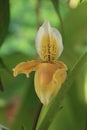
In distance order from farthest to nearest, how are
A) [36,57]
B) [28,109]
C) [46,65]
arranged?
[36,57] → [28,109] → [46,65]

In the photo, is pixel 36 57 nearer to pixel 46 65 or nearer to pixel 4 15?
pixel 4 15

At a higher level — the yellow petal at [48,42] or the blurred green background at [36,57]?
the yellow petal at [48,42]

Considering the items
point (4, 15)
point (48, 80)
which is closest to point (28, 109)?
point (48, 80)

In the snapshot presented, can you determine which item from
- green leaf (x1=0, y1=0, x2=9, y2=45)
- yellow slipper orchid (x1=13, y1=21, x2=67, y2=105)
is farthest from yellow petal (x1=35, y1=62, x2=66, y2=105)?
green leaf (x1=0, y1=0, x2=9, y2=45)

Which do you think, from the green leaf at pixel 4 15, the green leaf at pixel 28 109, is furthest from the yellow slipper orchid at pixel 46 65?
the green leaf at pixel 4 15

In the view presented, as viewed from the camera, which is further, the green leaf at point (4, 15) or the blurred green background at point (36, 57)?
the green leaf at point (4, 15)

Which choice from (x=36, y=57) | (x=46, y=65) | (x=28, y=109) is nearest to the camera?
(x=46, y=65)

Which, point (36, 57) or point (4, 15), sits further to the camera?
point (36, 57)

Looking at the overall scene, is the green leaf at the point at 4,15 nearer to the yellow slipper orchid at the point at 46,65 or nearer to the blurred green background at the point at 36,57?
the blurred green background at the point at 36,57

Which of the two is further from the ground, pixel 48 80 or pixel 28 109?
pixel 48 80
